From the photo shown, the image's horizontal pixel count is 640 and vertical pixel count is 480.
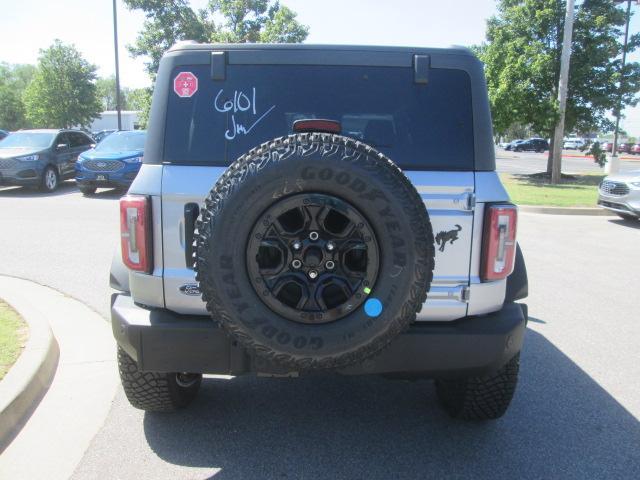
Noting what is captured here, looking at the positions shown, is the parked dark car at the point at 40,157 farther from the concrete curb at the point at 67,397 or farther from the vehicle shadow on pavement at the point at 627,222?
the vehicle shadow on pavement at the point at 627,222

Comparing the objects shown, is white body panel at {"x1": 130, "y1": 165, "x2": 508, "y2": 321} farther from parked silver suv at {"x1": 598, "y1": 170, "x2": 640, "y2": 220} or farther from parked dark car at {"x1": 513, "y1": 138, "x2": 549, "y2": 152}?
parked dark car at {"x1": 513, "y1": 138, "x2": 549, "y2": 152}

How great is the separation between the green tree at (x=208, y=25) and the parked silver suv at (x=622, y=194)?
18.5m

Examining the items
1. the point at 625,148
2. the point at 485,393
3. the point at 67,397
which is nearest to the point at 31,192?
the point at 67,397

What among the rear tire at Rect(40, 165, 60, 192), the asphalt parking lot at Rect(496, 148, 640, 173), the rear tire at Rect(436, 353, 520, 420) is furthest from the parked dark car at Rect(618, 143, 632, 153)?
the rear tire at Rect(436, 353, 520, 420)

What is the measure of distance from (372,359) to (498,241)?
2.78 feet

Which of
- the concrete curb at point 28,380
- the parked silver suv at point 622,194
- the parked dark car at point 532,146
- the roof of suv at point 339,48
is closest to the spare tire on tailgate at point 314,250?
the roof of suv at point 339,48

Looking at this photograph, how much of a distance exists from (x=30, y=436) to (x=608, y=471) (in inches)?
125

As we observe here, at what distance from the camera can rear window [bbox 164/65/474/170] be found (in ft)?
9.17

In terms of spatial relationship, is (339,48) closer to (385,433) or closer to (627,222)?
(385,433)

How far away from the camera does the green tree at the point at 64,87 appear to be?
1706 inches

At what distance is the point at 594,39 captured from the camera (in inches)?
749

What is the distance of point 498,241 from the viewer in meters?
2.71

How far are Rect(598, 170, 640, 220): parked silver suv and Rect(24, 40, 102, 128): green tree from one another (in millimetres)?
42529

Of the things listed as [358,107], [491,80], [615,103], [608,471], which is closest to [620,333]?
[608,471]
